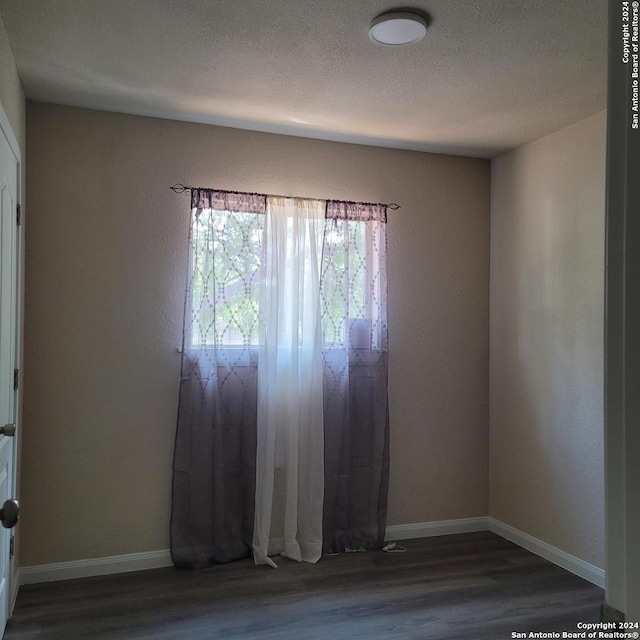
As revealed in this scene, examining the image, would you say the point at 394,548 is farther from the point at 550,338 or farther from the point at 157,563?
the point at 550,338

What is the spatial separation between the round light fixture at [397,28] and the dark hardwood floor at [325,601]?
8.42ft

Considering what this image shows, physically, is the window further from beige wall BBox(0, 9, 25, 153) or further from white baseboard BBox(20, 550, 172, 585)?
white baseboard BBox(20, 550, 172, 585)

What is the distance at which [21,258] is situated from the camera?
2.95 meters

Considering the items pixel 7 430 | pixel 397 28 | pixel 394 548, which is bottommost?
pixel 394 548

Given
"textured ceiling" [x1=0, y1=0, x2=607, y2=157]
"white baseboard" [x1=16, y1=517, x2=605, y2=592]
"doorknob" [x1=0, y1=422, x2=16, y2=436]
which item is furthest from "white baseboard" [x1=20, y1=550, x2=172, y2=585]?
"textured ceiling" [x1=0, y1=0, x2=607, y2=157]

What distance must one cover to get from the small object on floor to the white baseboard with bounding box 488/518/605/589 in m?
0.74

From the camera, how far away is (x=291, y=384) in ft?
11.5

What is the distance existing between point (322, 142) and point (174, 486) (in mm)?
2301

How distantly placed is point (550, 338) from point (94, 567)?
2955 mm

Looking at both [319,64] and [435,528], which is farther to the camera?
[435,528]

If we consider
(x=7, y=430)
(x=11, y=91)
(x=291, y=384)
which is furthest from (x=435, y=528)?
(x=11, y=91)

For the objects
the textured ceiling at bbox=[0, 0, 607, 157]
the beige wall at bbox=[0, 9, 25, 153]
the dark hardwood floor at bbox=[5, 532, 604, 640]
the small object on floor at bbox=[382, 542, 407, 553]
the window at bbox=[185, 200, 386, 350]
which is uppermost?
the textured ceiling at bbox=[0, 0, 607, 157]

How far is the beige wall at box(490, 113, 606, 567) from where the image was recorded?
3.19m

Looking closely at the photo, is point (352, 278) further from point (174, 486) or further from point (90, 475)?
point (90, 475)
